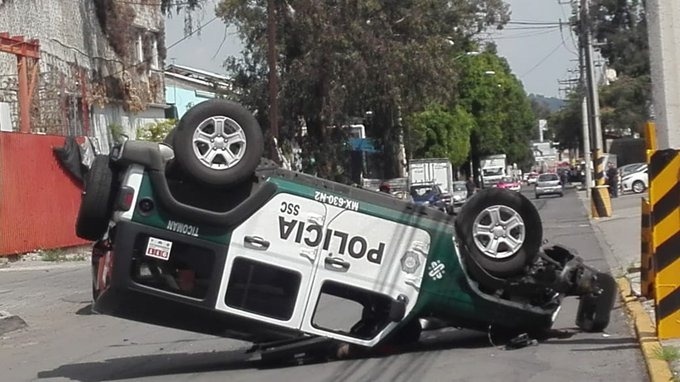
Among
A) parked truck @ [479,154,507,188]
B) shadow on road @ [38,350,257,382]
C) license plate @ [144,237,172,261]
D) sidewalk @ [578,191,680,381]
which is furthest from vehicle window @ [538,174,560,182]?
license plate @ [144,237,172,261]

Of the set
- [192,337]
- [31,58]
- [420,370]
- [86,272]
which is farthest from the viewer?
[31,58]

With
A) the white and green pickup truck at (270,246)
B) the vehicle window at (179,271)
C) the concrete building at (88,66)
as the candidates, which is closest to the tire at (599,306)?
the white and green pickup truck at (270,246)

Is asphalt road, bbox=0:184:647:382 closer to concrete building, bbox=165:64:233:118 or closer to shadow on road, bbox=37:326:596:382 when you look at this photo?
shadow on road, bbox=37:326:596:382

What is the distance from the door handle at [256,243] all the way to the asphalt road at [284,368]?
1172mm

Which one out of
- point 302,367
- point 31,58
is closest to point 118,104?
point 31,58

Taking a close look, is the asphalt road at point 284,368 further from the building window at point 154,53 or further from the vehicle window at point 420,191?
the vehicle window at point 420,191

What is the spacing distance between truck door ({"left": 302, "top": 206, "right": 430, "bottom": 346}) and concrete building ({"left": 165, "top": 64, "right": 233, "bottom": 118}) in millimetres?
39492

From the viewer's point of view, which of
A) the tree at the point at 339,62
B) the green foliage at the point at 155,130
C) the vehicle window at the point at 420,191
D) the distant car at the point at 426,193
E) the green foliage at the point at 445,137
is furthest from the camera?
the green foliage at the point at 445,137

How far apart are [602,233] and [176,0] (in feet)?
69.1

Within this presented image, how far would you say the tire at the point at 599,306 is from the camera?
1201 cm

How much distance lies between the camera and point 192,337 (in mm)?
14625

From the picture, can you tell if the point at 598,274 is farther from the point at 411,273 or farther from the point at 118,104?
the point at 118,104

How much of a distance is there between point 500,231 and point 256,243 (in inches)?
90.8

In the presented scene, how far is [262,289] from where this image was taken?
11039 mm
